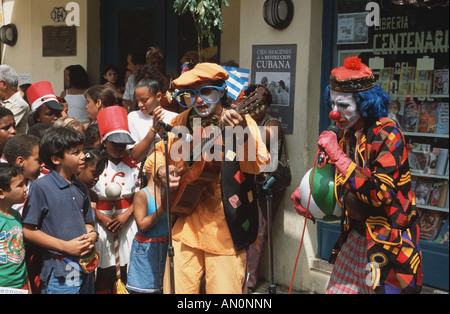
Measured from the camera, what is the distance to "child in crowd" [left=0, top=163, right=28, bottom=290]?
3945 mm

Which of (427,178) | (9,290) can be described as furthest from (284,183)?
(9,290)

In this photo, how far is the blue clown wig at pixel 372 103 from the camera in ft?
11.9

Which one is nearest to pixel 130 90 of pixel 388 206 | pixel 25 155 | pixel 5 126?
pixel 5 126

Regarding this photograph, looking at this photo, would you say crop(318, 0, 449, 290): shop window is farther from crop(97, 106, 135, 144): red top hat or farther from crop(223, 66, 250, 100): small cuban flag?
crop(97, 106, 135, 144): red top hat

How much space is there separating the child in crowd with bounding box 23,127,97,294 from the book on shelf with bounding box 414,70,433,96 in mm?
2674

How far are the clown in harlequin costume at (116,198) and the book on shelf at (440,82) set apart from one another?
2378 mm

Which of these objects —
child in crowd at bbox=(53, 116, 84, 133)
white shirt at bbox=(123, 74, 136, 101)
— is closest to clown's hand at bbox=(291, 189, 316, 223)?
child in crowd at bbox=(53, 116, 84, 133)

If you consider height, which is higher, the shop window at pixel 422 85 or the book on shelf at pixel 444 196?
the shop window at pixel 422 85

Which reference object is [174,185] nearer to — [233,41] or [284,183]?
[284,183]

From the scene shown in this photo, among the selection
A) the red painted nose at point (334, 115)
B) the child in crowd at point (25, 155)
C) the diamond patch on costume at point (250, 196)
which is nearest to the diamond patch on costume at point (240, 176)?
the diamond patch on costume at point (250, 196)

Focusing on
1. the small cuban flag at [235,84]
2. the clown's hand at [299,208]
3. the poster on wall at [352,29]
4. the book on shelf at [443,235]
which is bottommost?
the book on shelf at [443,235]

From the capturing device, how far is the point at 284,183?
5.67m

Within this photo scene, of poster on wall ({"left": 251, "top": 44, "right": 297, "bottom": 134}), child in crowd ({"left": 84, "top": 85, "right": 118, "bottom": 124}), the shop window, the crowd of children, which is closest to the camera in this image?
the crowd of children

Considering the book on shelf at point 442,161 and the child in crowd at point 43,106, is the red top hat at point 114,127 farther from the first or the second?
the book on shelf at point 442,161
